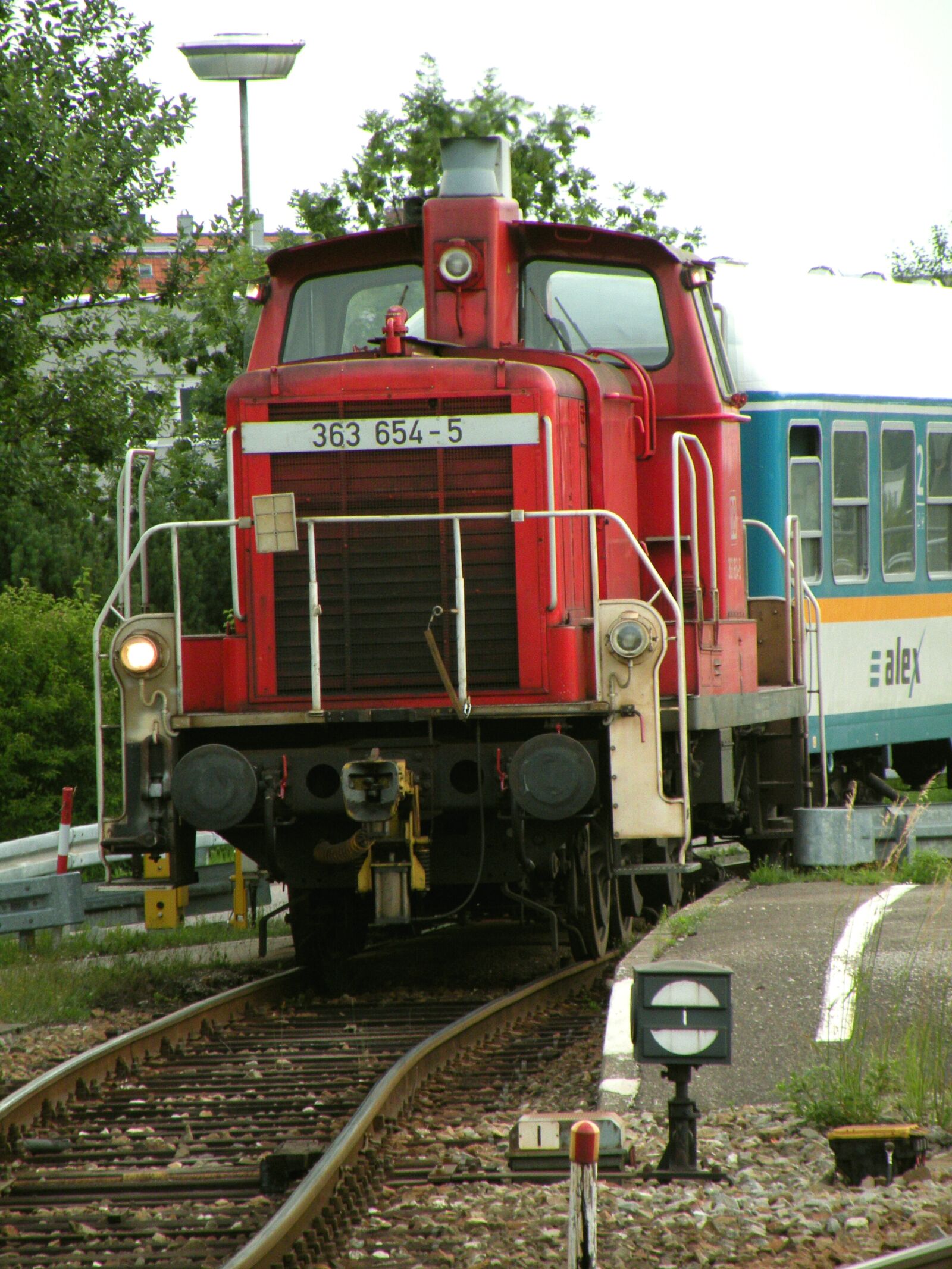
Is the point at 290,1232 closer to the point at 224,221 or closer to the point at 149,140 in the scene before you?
the point at 149,140

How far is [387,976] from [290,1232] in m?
4.76

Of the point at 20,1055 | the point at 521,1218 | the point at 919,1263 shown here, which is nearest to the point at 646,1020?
the point at 521,1218

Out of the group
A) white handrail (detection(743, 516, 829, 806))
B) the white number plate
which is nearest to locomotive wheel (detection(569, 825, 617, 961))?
the white number plate

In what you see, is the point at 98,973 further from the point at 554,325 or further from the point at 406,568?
the point at 554,325

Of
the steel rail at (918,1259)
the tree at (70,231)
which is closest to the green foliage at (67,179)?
the tree at (70,231)

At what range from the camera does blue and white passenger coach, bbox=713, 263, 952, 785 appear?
1148 cm

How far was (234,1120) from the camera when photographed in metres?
6.14

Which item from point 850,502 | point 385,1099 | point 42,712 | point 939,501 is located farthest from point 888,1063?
point 42,712

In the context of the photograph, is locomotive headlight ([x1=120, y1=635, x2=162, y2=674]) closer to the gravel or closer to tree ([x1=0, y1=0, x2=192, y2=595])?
the gravel

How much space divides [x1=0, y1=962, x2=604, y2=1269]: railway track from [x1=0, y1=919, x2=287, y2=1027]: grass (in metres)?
0.81

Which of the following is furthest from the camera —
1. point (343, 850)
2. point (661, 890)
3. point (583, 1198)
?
point (661, 890)

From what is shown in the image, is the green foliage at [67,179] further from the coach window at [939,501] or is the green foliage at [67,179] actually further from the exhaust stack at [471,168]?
the coach window at [939,501]

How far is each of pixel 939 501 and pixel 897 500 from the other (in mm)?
657

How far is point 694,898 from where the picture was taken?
11.5m
